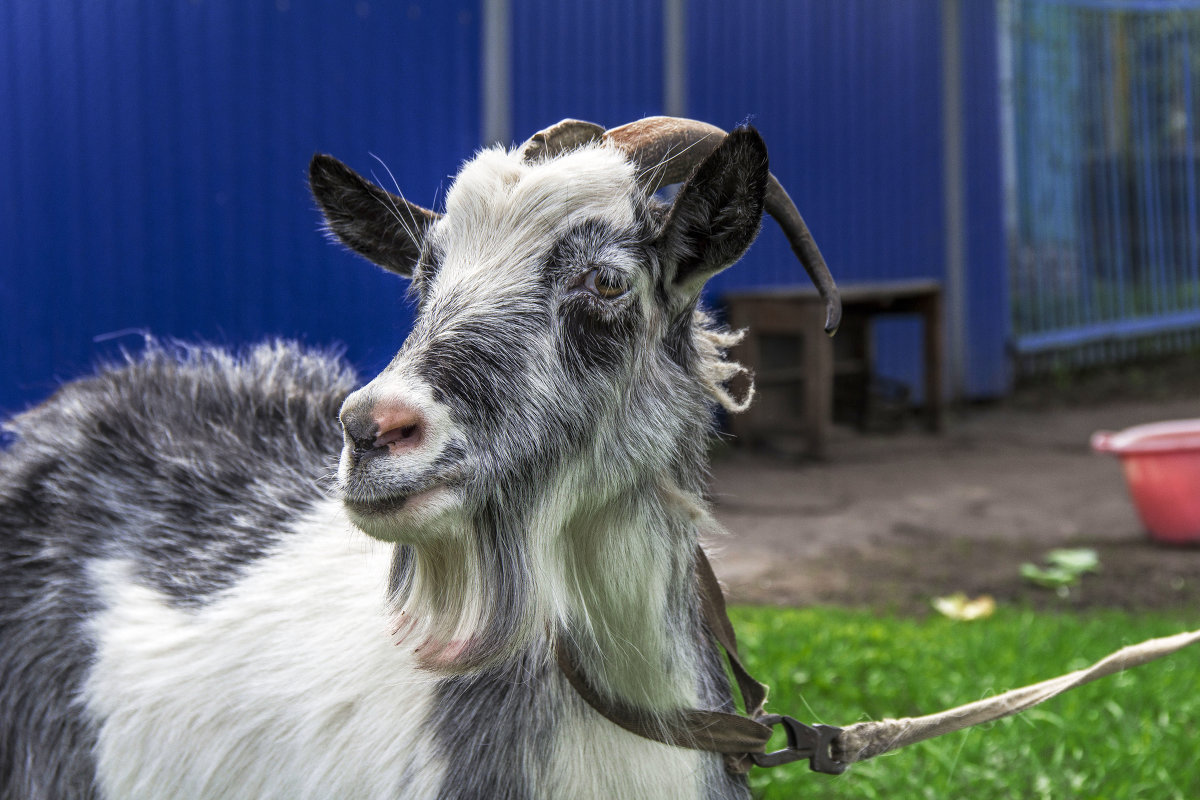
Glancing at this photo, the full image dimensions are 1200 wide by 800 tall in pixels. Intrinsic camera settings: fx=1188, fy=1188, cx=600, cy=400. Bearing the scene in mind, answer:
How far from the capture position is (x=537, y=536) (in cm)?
184

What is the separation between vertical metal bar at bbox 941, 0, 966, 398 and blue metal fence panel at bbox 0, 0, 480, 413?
183 inches

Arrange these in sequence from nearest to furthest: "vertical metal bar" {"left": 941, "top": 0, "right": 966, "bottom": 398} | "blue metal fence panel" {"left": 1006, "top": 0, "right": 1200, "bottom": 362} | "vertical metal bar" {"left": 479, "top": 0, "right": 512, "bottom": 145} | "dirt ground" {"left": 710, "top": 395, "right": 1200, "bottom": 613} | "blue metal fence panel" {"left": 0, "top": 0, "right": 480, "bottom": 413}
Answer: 1. "dirt ground" {"left": 710, "top": 395, "right": 1200, "bottom": 613}
2. "blue metal fence panel" {"left": 0, "top": 0, "right": 480, "bottom": 413}
3. "vertical metal bar" {"left": 479, "top": 0, "right": 512, "bottom": 145}
4. "vertical metal bar" {"left": 941, "top": 0, "right": 966, "bottom": 398}
5. "blue metal fence panel" {"left": 1006, "top": 0, "right": 1200, "bottom": 362}

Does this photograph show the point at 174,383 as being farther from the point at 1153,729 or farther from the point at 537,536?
the point at 1153,729

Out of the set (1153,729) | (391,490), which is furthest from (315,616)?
(1153,729)

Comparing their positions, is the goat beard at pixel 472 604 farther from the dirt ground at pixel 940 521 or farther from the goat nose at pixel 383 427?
the dirt ground at pixel 940 521

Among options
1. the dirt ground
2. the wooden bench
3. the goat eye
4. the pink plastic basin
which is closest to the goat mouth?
the goat eye

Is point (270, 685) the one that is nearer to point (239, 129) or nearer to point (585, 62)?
point (239, 129)

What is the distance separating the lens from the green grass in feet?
10.3

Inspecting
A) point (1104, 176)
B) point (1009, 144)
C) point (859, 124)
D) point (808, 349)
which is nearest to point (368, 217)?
point (808, 349)

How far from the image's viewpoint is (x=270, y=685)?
2186 mm

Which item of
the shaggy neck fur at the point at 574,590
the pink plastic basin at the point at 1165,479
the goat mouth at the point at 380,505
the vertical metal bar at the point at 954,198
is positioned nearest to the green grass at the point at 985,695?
the shaggy neck fur at the point at 574,590

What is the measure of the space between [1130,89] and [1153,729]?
946 centimetres

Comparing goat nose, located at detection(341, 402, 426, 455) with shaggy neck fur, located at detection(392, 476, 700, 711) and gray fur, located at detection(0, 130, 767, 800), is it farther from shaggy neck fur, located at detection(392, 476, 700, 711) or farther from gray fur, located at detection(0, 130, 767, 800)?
shaggy neck fur, located at detection(392, 476, 700, 711)

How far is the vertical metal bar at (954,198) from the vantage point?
9758 mm
